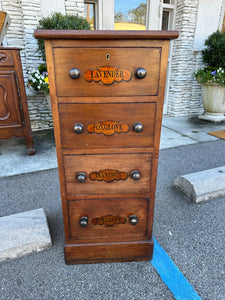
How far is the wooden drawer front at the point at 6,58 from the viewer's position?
253cm

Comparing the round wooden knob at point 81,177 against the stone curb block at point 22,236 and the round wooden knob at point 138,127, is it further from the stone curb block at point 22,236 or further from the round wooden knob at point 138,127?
the stone curb block at point 22,236

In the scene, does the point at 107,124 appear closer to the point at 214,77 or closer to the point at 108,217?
the point at 108,217

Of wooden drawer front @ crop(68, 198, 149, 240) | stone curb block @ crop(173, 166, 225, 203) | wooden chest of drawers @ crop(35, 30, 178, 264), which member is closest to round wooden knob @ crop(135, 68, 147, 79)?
wooden chest of drawers @ crop(35, 30, 178, 264)

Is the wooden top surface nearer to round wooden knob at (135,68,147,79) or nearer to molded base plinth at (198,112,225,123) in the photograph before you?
round wooden knob at (135,68,147,79)

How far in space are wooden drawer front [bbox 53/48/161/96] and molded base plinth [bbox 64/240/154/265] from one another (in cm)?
97

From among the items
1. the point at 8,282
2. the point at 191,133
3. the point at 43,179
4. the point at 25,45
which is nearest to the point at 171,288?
the point at 8,282

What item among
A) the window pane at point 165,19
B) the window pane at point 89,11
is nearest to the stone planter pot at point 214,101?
the window pane at point 165,19

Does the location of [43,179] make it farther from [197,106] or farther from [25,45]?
[197,106]

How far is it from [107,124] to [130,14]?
418 centimetres

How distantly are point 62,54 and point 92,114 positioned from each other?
1.03 feet

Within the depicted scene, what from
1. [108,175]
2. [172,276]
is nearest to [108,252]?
[172,276]

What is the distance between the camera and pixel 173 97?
5.11 metres

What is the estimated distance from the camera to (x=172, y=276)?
1335 millimetres

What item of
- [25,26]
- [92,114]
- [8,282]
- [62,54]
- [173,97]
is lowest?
[8,282]
